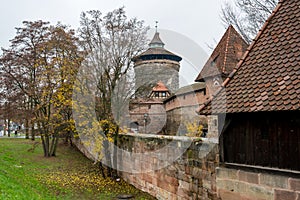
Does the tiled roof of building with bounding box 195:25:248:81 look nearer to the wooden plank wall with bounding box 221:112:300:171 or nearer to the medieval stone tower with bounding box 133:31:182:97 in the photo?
the medieval stone tower with bounding box 133:31:182:97

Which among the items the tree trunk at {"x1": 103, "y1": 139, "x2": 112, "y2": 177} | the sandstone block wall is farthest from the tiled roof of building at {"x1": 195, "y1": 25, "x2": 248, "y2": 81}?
the tree trunk at {"x1": 103, "y1": 139, "x2": 112, "y2": 177}

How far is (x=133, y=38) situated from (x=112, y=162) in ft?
17.7

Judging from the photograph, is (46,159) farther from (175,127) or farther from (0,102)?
(175,127)

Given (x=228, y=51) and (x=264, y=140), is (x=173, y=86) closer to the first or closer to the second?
(x=228, y=51)

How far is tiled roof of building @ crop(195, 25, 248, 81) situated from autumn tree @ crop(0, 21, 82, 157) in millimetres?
6794

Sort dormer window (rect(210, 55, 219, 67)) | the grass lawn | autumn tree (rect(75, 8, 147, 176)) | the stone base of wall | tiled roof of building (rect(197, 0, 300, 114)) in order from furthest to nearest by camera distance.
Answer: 1. dormer window (rect(210, 55, 219, 67))
2. autumn tree (rect(75, 8, 147, 176))
3. the grass lawn
4. the stone base of wall
5. tiled roof of building (rect(197, 0, 300, 114))

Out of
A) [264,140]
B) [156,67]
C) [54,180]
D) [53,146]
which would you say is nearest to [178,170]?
[264,140]

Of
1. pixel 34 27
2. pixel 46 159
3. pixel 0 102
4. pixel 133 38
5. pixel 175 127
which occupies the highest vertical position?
pixel 34 27

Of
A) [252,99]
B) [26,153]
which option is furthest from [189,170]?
[26,153]

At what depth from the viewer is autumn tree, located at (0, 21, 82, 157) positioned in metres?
14.2

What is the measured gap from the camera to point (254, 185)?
563 centimetres

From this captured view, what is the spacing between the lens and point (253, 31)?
12539 millimetres

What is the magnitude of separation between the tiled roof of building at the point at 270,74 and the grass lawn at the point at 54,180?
511cm

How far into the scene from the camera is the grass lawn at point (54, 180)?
8469 mm
